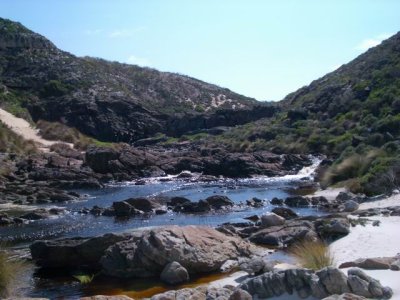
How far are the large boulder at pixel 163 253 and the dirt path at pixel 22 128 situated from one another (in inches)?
2212

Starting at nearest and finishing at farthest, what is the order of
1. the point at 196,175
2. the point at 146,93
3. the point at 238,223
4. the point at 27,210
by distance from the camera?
the point at 238,223, the point at 27,210, the point at 196,175, the point at 146,93

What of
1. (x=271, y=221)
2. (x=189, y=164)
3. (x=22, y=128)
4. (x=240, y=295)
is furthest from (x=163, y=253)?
(x=22, y=128)

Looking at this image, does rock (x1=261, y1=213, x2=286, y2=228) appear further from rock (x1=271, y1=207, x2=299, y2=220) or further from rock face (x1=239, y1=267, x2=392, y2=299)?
rock face (x1=239, y1=267, x2=392, y2=299)

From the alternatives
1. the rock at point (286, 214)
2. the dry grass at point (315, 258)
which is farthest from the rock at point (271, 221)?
the dry grass at point (315, 258)

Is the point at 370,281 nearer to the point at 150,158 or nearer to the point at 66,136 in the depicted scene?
the point at 150,158

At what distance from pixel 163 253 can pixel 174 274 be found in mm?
989

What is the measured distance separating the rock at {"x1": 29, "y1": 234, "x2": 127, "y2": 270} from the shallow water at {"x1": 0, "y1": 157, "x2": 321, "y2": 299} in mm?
905

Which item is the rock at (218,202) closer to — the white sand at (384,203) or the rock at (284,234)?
the white sand at (384,203)

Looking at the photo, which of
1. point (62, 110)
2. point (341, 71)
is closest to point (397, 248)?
point (62, 110)

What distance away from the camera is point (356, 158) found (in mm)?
38219

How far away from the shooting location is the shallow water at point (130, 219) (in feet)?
56.5

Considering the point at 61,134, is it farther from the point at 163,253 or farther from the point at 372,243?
the point at 372,243

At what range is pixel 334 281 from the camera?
1177 cm

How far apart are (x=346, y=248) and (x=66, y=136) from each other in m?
66.4
